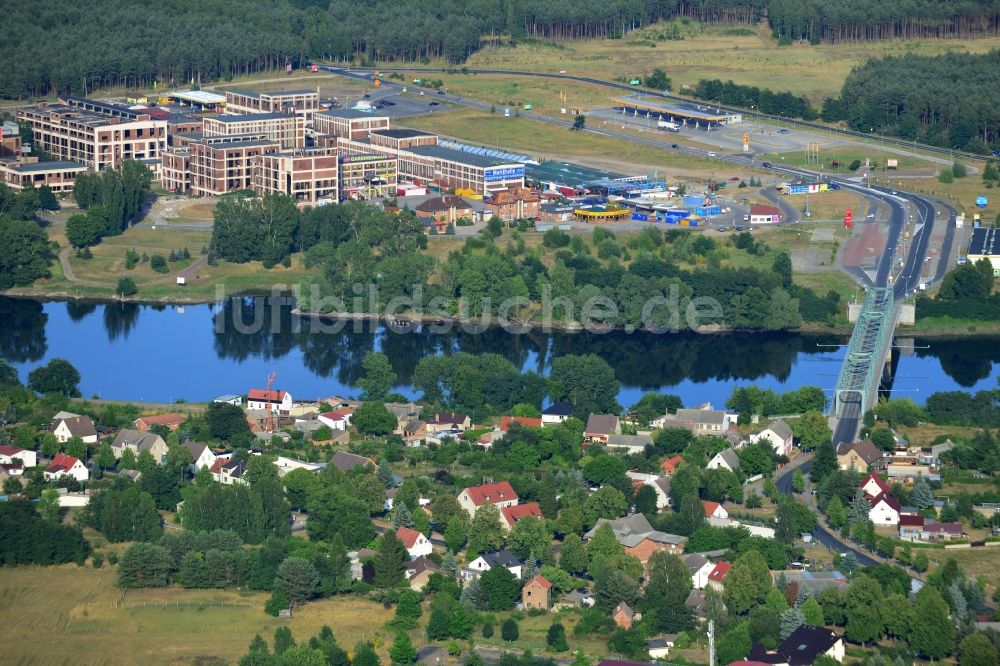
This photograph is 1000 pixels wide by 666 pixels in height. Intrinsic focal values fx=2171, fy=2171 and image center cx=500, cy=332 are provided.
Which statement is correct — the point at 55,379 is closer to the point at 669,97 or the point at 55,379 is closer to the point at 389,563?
the point at 389,563

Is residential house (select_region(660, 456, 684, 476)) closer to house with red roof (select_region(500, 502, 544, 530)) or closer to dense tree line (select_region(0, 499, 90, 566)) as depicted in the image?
house with red roof (select_region(500, 502, 544, 530))

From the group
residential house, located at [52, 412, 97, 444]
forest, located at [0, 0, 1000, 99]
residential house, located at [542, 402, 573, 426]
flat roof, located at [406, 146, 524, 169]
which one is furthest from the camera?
forest, located at [0, 0, 1000, 99]

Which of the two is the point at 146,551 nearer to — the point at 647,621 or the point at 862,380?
the point at 647,621

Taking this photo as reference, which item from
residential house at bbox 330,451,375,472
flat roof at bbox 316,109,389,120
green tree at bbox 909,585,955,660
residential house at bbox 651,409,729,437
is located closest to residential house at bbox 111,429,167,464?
residential house at bbox 330,451,375,472

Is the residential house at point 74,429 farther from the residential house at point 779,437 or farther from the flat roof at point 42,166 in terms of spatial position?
the flat roof at point 42,166

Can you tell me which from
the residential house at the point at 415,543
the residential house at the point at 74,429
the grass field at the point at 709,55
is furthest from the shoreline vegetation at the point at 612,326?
the grass field at the point at 709,55

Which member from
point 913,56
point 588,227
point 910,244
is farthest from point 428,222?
point 913,56

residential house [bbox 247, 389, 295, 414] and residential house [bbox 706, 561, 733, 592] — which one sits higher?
residential house [bbox 706, 561, 733, 592]

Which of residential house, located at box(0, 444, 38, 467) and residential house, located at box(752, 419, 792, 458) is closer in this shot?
residential house, located at box(0, 444, 38, 467)
